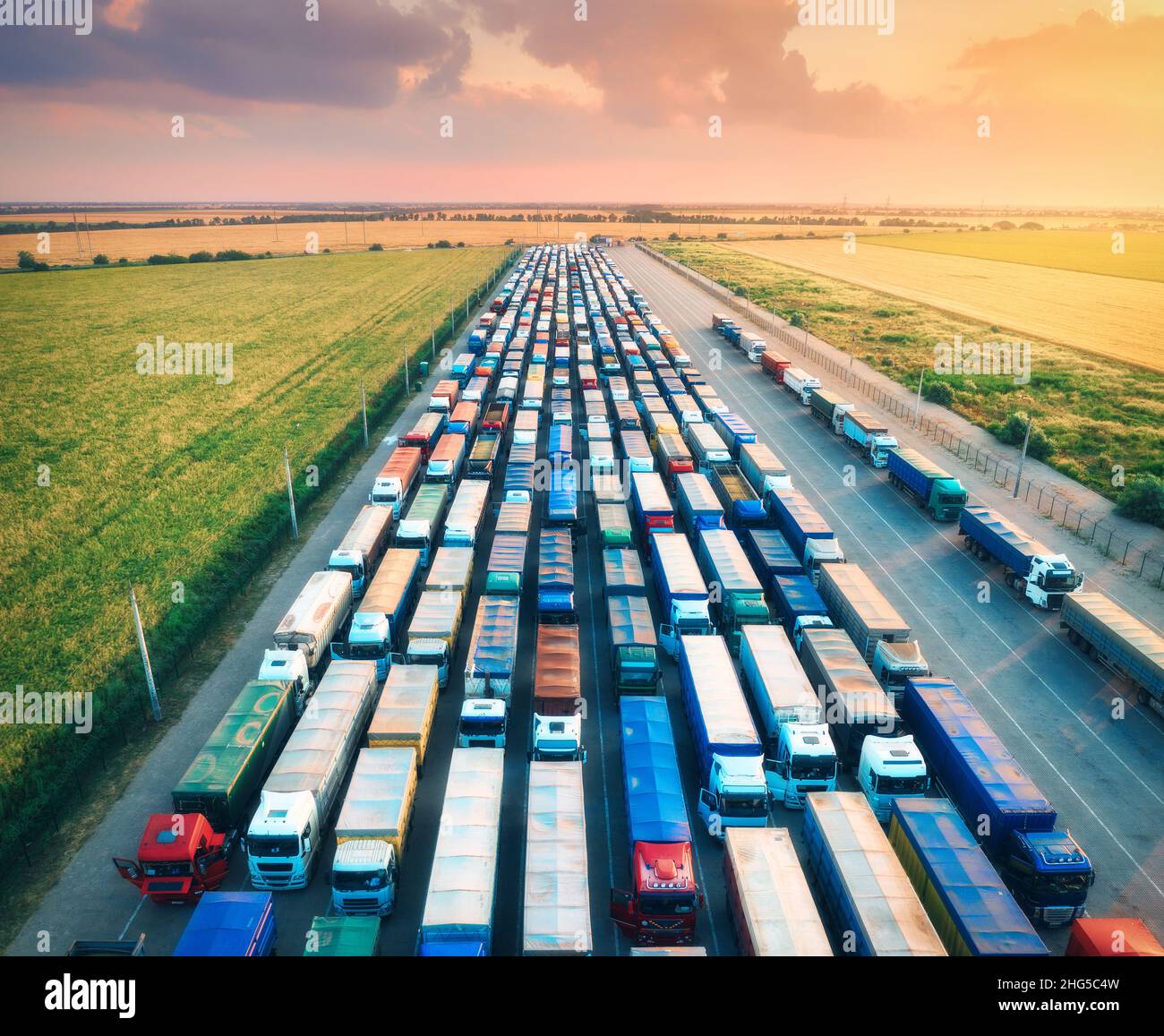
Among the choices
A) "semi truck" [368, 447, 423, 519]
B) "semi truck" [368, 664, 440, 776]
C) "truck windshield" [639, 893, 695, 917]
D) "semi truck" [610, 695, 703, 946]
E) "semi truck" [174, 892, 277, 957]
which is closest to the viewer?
"semi truck" [174, 892, 277, 957]

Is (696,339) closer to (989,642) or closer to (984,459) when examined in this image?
(984,459)

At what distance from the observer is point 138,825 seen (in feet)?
88.0

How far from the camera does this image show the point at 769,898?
69.7 feet

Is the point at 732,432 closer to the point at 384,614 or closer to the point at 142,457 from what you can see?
the point at 384,614

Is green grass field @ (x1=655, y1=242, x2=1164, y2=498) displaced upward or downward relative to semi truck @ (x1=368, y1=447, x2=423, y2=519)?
upward

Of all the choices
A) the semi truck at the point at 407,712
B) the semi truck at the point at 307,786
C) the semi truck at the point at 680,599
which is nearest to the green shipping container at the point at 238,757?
the semi truck at the point at 307,786

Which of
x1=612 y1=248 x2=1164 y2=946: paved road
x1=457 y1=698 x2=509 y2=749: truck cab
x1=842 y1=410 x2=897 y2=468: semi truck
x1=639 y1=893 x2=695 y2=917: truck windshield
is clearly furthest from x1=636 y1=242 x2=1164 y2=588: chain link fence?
x1=457 y1=698 x2=509 y2=749: truck cab

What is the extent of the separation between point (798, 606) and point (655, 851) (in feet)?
53.7

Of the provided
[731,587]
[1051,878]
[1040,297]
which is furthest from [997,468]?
[1040,297]

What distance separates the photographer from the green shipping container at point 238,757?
81.5 feet

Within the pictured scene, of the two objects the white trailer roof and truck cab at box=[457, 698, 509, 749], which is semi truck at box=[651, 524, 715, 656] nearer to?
truck cab at box=[457, 698, 509, 749]

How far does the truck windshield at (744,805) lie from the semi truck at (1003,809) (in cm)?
693

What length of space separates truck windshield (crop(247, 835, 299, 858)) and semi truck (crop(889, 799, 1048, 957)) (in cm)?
1825

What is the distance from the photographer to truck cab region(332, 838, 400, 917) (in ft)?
74.3
